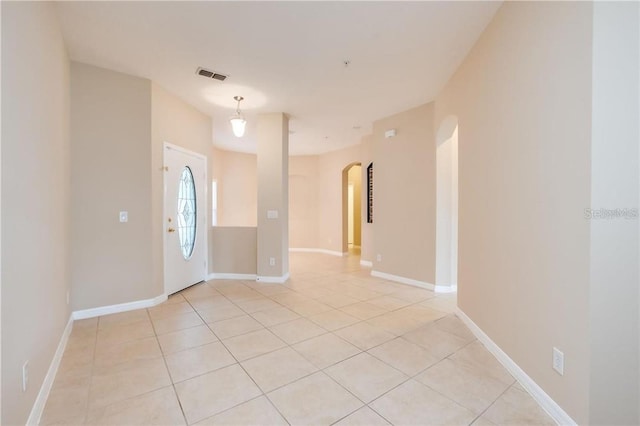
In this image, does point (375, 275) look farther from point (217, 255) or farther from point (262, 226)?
point (217, 255)

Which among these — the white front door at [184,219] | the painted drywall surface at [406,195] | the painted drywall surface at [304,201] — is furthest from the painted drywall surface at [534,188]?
the painted drywall surface at [304,201]

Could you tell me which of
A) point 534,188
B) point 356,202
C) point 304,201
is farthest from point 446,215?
point 356,202

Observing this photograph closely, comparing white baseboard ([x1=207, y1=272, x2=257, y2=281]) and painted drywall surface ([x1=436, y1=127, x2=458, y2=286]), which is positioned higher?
painted drywall surface ([x1=436, y1=127, x2=458, y2=286])

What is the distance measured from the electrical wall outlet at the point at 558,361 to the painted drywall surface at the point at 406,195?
2.66 m

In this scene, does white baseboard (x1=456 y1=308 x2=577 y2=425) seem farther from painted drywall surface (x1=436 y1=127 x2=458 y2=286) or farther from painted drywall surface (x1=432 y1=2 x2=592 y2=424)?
painted drywall surface (x1=436 y1=127 x2=458 y2=286)

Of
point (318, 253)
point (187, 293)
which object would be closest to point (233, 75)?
point (187, 293)

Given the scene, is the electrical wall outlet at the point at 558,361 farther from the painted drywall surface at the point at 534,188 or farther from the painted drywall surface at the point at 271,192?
the painted drywall surface at the point at 271,192

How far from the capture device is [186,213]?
14.4ft

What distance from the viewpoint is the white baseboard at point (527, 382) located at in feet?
5.21

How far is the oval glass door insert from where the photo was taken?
166 inches

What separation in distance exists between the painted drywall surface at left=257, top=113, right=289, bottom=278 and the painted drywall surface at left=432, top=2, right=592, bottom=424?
286 cm

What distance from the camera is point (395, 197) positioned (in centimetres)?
486

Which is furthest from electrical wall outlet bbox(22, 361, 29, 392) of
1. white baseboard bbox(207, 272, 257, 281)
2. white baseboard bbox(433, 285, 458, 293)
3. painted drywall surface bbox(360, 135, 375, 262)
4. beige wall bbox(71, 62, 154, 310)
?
painted drywall surface bbox(360, 135, 375, 262)

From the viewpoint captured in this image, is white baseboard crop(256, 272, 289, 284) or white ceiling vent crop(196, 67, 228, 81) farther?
white baseboard crop(256, 272, 289, 284)
